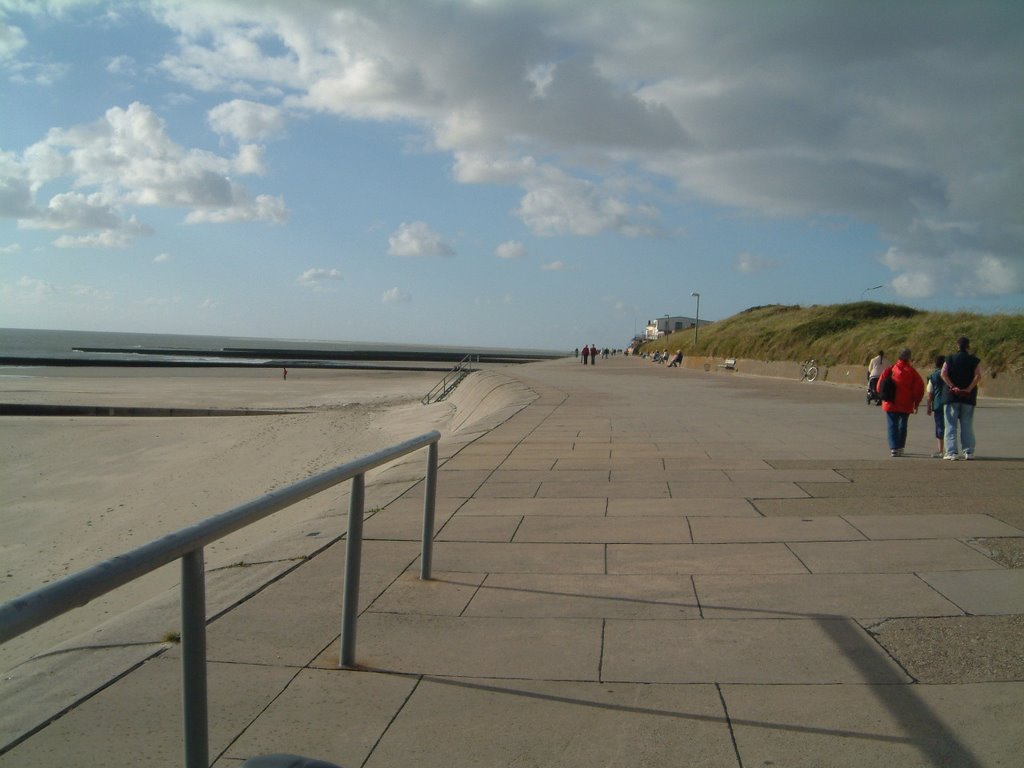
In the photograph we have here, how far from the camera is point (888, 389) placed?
1038 centimetres

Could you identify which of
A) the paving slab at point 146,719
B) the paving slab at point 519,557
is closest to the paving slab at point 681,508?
the paving slab at point 519,557

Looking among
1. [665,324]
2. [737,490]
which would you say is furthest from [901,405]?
[665,324]

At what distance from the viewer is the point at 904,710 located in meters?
3.32

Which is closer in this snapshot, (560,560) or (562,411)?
(560,560)

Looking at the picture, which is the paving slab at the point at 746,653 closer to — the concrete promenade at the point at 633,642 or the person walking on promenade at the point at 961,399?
the concrete promenade at the point at 633,642

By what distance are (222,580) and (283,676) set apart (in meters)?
1.79

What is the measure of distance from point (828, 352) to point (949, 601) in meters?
29.1

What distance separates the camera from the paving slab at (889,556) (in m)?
5.24

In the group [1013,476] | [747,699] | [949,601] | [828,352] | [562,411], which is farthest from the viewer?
[828,352]

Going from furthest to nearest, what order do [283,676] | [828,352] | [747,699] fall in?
1. [828,352]
2. [283,676]
3. [747,699]

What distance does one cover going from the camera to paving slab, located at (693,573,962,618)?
448 cm

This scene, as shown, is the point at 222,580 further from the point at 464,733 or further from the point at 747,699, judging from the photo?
the point at 747,699

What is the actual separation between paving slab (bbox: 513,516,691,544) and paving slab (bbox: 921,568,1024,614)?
5.51 ft

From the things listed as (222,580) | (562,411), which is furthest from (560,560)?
(562,411)
